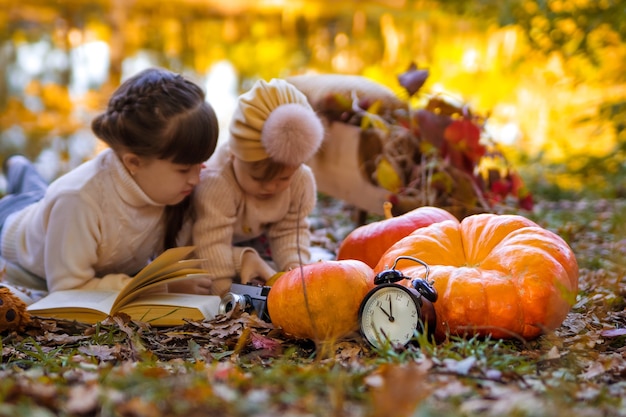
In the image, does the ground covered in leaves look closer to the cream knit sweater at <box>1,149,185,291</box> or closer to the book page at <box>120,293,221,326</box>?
the book page at <box>120,293,221,326</box>

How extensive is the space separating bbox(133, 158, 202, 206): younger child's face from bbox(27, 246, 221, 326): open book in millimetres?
460

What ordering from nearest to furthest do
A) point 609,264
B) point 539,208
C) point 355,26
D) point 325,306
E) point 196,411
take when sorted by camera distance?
point 196,411 < point 325,306 < point 609,264 < point 539,208 < point 355,26

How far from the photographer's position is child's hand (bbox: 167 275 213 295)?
318 centimetres

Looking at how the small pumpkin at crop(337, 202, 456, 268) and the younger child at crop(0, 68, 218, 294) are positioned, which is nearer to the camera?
the small pumpkin at crop(337, 202, 456, 268)

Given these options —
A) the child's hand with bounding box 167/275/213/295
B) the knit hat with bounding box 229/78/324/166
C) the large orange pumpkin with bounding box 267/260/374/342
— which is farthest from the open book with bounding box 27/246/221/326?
the knit hat with bounding box 229/78/324/166

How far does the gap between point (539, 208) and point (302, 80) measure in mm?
2259

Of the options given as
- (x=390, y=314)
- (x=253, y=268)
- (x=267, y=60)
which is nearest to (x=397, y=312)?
(x=390, y=314)

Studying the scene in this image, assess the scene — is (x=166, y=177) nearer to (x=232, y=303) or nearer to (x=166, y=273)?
(x=166, y=273)

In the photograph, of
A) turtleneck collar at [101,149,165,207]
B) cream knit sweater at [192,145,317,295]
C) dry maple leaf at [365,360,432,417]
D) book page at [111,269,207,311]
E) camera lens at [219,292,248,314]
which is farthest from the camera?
cream knit sweater at [192,145,317,295]

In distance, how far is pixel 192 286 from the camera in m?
3.18

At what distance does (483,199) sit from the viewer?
4.10m

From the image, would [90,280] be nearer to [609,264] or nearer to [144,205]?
[144,205]

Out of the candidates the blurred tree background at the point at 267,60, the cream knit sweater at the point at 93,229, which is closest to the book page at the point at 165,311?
the cream knit sweater at the point at 93,229

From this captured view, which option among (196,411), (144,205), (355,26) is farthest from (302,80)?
(355,26)
